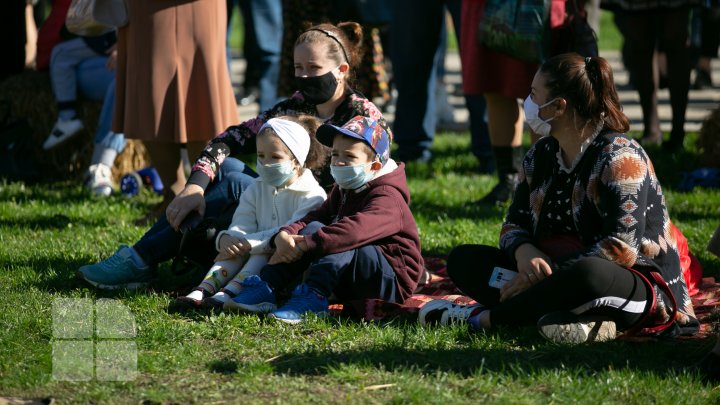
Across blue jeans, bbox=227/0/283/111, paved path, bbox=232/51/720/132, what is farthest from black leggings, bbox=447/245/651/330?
paved path, bbox=232/51/720/132

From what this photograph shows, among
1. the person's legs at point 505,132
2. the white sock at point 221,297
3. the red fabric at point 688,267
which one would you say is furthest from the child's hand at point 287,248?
the person's legs at point 505,132

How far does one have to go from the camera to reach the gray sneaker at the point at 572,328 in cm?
417

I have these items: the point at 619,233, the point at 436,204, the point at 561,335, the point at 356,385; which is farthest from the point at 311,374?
the point at 436,204

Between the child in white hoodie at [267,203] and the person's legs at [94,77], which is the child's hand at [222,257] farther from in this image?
the person's legs at [94,77]

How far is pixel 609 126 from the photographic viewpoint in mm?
4355

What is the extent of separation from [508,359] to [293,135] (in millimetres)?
1520

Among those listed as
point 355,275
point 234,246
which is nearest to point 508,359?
point 355,275

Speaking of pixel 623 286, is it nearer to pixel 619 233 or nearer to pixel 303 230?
pixel 619 233

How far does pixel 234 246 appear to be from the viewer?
16.0ft

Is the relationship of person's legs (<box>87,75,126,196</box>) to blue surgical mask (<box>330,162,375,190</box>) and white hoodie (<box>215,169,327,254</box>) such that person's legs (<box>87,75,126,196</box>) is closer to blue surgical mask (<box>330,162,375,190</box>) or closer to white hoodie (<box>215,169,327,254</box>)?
white hoodie (<box>215,169,327,254</box>)

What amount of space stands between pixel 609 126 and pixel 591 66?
24 centimetres

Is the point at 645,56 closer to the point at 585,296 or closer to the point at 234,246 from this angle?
the point at 234,246

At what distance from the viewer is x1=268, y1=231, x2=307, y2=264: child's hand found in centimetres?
Answer: 464

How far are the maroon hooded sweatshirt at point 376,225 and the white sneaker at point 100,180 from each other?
2.95m
